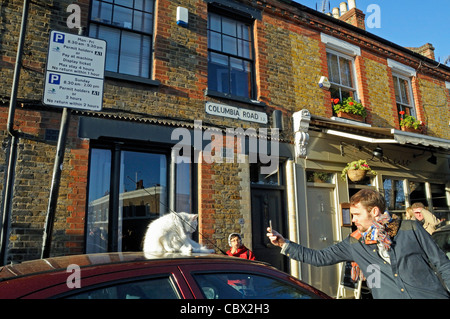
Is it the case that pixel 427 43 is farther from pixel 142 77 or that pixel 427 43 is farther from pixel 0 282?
pixel 0 282

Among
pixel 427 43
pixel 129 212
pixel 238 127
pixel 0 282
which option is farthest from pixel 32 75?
pixel 427 43

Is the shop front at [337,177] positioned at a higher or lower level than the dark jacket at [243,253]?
higher

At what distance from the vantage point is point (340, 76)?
964 centimetres

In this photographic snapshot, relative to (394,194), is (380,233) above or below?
below

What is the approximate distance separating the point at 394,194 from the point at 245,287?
28.7 ft

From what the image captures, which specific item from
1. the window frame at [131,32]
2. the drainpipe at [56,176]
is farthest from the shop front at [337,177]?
the drainpipe at [56,176]

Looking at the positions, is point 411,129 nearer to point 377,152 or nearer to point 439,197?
point 377,152

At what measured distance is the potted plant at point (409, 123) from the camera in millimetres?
10398

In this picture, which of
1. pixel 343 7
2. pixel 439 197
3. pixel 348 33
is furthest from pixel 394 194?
pixel 343 7

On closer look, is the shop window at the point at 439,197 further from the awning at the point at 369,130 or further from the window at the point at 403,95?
the window at the point at 403,95

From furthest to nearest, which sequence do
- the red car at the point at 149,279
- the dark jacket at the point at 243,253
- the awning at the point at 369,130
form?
1. the awning at the point at 369,130
2. the dark jacket at the point at 243,253
3. the red car at the point at 149,279

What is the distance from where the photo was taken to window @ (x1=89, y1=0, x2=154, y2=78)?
640 centimetres

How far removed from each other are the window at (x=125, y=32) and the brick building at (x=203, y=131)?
0.08ft
